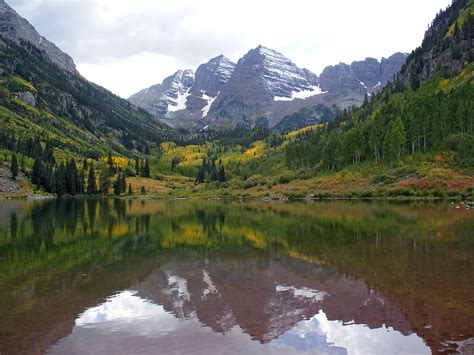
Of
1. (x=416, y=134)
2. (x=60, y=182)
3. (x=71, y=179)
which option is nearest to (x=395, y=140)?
(x=416, y=134)

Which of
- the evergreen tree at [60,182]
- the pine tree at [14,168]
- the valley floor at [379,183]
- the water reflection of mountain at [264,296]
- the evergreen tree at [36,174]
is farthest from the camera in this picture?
the evergreen tree at [36,174]

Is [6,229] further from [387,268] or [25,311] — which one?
[387,268]

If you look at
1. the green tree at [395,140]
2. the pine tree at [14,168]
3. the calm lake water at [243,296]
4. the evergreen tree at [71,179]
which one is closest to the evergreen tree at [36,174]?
the pine tree at [14,168]

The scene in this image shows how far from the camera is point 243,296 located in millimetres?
19953

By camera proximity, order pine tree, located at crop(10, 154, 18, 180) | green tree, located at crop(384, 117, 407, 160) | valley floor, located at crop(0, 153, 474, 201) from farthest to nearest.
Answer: pine tree, located at crop(10, 154, 18, 180) < green tree, located at crop(384, 117, 407, 160) < valley floor, located at crop(0, 153, 474, 201)

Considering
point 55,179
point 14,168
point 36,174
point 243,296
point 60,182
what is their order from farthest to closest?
1. point 36,174
2. point 55,179
3. point 60,182
4. point 14,168
5. point 243,296

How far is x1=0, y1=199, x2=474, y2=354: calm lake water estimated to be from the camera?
14.5 meters

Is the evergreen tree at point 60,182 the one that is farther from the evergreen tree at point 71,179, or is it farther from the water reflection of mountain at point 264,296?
the water reflection of mountain at point 264,296

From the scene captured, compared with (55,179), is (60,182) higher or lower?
lower

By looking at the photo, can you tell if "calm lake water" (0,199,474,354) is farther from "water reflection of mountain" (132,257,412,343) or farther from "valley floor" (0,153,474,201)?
"valley floor" (0,153,474,201)

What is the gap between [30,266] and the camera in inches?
1110

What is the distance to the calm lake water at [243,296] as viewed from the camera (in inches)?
570

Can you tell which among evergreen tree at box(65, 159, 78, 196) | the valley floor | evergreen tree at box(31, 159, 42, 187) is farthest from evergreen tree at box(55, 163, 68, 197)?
the valley floor

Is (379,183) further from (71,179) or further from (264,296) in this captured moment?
(71,179)
